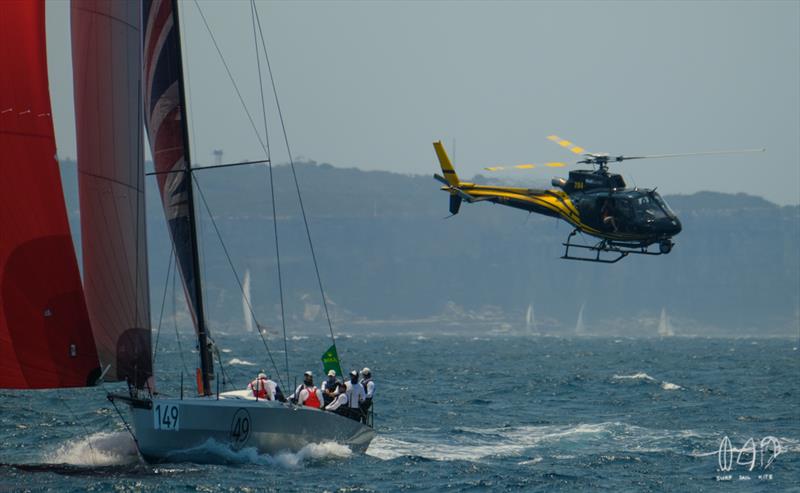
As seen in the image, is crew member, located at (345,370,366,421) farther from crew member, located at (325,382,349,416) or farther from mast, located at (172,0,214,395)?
mast, located at (172,0,214,395)

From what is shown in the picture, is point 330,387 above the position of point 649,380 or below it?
above

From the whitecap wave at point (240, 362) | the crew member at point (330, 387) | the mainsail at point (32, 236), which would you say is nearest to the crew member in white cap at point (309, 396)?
the crew member at point (330, 387)

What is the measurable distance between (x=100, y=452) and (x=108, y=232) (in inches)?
194

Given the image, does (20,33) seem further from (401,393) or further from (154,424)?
(401,393)

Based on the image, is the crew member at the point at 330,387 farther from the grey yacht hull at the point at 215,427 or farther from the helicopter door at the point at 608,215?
the helicopter door at the point at 608,215

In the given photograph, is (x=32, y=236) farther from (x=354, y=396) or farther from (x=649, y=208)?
(x=649, y=208)

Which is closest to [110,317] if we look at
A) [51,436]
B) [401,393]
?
[51,436]

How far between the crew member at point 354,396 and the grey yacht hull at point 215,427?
151cm

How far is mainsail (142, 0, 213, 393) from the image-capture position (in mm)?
25109

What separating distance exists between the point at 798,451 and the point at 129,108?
624 inches

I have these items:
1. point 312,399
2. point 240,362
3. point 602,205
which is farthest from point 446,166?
point 240,362

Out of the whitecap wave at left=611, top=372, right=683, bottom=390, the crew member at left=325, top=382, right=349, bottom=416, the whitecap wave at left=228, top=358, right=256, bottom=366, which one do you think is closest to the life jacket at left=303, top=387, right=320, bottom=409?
the crew member at left=325, top=382, right=349, bottom=416

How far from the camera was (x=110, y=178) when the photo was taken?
23781 mm

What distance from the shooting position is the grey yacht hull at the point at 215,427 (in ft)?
79.4
